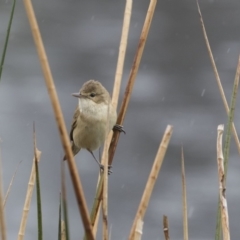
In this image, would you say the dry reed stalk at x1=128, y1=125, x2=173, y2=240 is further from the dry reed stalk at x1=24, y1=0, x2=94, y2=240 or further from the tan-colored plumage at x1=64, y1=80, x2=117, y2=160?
the tan-colored plumage at x1=64, y1=80, x2=117, y2=160

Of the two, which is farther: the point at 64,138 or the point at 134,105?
the point at 134,105

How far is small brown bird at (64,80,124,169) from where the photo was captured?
154 inches

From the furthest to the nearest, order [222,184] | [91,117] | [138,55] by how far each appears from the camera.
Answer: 1. [91,117]
2. [138,55]
3. [222,184]

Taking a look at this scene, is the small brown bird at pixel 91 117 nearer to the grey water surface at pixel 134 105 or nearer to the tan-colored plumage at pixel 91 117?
the tan-colored plumage at pixel 91 117

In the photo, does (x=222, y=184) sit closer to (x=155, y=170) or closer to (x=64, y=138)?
(x=155, y=170)

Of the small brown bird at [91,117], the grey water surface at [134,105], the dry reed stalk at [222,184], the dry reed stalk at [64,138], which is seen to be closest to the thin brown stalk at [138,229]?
the dry reed stalk at [64,138]

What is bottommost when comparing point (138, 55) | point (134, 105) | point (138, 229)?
point (138, 229)

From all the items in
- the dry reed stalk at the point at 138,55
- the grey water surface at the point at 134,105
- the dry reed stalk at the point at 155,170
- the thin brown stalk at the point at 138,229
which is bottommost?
the thin brown stalk at the point at 138,229

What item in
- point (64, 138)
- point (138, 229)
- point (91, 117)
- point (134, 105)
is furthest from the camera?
point (134, 105)

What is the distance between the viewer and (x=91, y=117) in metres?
4.02

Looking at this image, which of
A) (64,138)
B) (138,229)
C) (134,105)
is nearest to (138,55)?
(138,229)

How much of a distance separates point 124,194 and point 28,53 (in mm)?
3639

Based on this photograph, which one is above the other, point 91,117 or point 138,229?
point 91,117

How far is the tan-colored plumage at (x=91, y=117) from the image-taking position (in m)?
3.91
